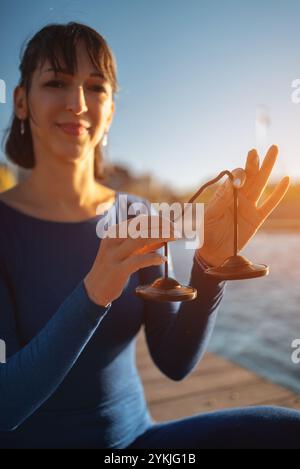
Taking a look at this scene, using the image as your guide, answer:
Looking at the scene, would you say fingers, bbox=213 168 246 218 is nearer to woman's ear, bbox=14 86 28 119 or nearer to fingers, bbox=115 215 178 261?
fingers, bbox=115 215 178 261

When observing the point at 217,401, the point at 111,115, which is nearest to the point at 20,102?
the point at 111,115

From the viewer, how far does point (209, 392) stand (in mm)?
3322

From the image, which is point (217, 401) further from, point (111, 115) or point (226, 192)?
point (226, 192)

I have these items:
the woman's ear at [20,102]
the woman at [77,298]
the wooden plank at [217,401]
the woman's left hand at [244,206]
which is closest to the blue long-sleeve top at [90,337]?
the woman at [77,298]

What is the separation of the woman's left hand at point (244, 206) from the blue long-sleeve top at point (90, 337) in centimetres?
19

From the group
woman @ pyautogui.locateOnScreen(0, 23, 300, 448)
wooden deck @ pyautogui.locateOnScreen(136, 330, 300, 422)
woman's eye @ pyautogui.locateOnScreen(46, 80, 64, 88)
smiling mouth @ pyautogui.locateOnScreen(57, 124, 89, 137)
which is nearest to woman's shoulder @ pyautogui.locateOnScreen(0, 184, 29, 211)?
woman @ pyautogui.locateOnScreen(0, 23, 300, 448)

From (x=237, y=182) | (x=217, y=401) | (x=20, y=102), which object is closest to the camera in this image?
(x=237, y=182)

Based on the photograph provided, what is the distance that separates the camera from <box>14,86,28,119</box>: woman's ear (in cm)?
171

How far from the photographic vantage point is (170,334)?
1.81 m

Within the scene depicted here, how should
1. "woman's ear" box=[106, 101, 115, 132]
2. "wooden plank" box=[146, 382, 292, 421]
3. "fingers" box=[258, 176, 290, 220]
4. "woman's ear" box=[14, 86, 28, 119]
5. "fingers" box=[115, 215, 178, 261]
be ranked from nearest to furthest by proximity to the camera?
1. "fingers" box=[115, 215, 178, 261]
2. "fingers" box=[258, 176, 290, 220]
3. "woman's ear" box=[14, 86, 28, 119]
4. "woman's ear" box=[106, 101, 115, 132]
5. "wooden plank" box=[146, 382, 292, 421]

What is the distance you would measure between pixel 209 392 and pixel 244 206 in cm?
227

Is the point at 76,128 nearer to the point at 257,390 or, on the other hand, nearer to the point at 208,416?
the point at 208,416

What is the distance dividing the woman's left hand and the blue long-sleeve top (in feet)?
0.62
